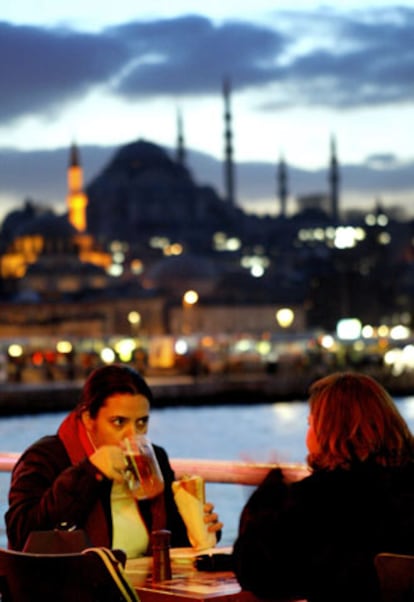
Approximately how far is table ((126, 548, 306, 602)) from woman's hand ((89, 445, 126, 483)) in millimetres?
159

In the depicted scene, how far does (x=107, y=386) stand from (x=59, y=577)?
0.65 m

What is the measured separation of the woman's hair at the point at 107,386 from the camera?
9.84ft

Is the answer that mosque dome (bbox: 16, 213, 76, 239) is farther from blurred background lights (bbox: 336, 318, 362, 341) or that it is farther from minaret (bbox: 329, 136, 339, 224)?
minaret (bbox: 329, 136, 339, 224)

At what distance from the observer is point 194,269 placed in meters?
61.8

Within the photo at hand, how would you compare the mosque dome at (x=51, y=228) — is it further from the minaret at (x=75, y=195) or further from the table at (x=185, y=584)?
the table at (x=185, y=584)

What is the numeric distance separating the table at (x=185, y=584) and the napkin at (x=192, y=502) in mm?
48

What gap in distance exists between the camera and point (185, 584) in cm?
271

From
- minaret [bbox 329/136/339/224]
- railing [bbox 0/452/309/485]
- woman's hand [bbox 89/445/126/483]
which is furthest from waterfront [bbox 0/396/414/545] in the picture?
minaret [bbox 329/136/339/224]

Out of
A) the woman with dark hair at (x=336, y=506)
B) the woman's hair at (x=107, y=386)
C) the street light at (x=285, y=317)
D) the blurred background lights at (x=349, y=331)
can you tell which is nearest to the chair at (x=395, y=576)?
the woman with dark hair at (x=336, y=506)

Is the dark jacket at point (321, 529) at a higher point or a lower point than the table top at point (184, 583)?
higher

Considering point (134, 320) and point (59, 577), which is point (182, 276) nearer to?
point (134, 320)

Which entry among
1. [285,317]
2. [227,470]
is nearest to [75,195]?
[285,317]

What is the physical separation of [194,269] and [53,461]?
58.8 meters

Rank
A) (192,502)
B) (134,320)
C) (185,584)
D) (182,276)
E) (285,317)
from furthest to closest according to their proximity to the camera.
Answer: (182,276), (134,320), (285,317), (192,502), (185,584)
